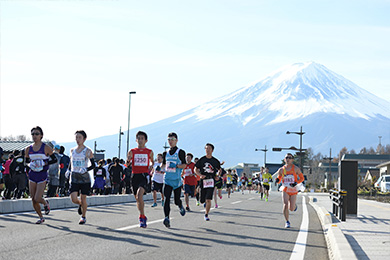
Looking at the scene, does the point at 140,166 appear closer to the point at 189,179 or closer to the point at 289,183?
the point at 289,183

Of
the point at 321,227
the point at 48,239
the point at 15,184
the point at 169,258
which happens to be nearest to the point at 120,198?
the point at 15,184

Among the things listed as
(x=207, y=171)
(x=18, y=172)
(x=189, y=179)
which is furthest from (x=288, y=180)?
(x=18, y=172)

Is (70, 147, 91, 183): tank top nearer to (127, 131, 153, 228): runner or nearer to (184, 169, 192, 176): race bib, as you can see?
(127, 131, 153, 228): runner

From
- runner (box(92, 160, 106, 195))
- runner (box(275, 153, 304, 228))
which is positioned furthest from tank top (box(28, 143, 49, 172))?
runner (box(92, 160, 106, 195))

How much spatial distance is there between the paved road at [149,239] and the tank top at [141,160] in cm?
118

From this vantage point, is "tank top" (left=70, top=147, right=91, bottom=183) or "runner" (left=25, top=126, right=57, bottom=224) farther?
"runner" (left=25, top=126, right=57, bottom=224)

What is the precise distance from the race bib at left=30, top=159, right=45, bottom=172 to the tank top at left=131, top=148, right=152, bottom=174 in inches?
75.9

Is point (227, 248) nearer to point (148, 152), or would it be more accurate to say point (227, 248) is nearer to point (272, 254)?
point (272, 254)

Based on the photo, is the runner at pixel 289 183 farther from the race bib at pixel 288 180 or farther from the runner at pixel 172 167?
the runner at pixel 172 167

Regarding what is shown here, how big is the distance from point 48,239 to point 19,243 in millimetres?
699

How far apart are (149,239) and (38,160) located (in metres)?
3.69

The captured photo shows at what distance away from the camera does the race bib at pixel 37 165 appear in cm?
1364

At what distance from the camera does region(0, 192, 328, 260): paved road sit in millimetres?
9453

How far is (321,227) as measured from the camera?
52.4ft
